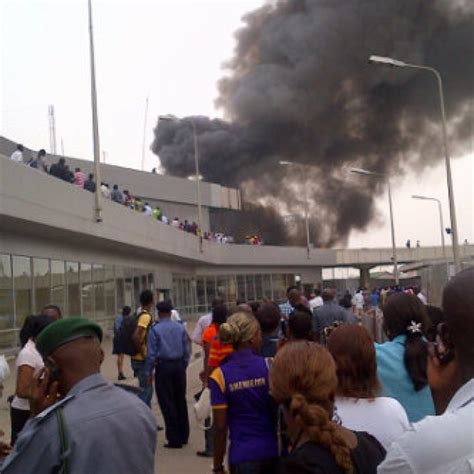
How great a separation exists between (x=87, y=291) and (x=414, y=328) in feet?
63.2

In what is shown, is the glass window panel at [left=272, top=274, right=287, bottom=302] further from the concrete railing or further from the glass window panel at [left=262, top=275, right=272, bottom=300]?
the concrete railing

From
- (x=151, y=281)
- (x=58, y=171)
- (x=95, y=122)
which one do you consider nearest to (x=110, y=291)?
(x=151, y=281)

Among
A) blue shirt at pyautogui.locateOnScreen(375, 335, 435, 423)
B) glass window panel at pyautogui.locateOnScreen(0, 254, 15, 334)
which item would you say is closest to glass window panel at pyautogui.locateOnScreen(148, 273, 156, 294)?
glass window panel at pyautogui.locateOnScreen(0, 254, 15, 334)

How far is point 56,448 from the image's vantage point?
193cm

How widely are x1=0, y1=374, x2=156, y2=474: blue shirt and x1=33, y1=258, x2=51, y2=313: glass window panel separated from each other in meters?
16.2

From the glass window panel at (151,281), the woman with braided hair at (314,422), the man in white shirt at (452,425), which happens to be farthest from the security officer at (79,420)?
the glass window panel at (151,281)

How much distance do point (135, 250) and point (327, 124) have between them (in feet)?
69.0

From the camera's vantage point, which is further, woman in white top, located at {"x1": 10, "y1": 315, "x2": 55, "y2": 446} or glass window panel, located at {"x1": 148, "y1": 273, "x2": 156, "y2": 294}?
glass window panel, located at {"x1": 148, "y1": 273, "x2": 156, "y2": 294}

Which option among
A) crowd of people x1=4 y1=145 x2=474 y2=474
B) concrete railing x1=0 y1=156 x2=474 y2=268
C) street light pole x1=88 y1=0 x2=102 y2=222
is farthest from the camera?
street light pole x1=88 y1=0 x2=102 y2=222

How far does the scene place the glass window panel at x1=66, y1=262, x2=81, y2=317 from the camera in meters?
20.0

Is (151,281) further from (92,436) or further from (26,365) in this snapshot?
(92,436)

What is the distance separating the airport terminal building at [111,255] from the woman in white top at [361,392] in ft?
36.7

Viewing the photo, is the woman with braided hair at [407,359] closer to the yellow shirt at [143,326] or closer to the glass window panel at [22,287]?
the yellow shirt at [143,326]

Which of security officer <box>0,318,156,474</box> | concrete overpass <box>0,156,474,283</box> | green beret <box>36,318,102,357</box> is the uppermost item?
concrete overpass <box>0,156,474,283</box>
